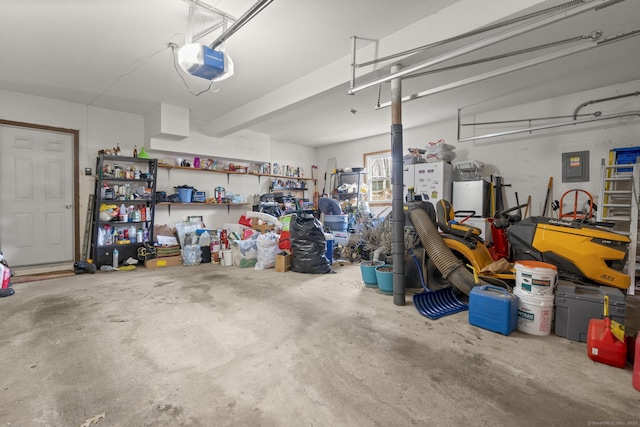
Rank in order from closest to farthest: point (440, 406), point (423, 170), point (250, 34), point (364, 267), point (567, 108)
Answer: point (440, 406), point (250, 34), point (364, 267), point (567, 108), point (423, 170)

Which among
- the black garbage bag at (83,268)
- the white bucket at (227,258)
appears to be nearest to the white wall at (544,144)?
the white bucket at (227,258)

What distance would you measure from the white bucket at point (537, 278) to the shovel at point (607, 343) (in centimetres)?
35

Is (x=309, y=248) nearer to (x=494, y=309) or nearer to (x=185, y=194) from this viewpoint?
(x=494, y=309)

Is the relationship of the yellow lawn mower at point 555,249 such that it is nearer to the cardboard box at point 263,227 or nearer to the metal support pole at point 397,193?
Answer: the metal support pole at point 397,193

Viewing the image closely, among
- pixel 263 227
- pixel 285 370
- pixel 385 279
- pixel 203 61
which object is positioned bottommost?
pixel 285 370

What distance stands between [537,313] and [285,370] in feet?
6.71

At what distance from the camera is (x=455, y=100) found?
495 cm

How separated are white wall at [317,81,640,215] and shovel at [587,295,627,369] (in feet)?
11.6

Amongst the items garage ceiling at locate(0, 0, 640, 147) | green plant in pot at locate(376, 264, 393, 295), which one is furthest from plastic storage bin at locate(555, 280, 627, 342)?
garage ceiling at locate(0, 0, 640, 147)

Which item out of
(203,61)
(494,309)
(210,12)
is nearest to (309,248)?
(494,309)

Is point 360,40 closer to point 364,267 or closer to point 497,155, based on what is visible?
point 364,267

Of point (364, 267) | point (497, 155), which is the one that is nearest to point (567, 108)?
point (497, 155)

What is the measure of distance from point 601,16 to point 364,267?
3.46m

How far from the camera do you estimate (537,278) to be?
7.64 ft
